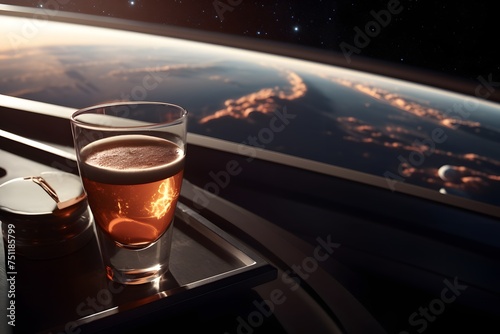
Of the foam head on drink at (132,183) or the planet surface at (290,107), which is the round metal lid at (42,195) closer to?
the foam head on drink at (132,183)

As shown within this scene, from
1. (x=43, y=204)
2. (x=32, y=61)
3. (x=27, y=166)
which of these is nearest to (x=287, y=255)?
(x=43, y=204)

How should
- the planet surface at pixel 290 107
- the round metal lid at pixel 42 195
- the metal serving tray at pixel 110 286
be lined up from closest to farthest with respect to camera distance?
1. the metal serving tray at pixel 110 286
2. the round metal lid at pixel 42 195
3. the planet surface at pixel 290 107

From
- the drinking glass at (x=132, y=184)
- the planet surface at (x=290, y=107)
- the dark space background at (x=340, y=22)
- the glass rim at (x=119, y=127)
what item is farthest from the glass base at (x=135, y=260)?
the planet surface at (x=290, y=107)

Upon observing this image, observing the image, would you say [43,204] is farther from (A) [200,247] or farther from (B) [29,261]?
(A) [200,247]

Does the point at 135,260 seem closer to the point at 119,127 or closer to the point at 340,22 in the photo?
the point at 119,127

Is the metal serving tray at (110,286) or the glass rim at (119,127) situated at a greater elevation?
the glass rim at (119,127)

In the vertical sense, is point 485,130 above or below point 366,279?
below

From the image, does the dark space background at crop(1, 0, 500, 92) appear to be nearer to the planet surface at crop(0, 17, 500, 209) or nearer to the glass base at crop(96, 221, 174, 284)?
the glass base at crop(96, 221, 174, 284)
